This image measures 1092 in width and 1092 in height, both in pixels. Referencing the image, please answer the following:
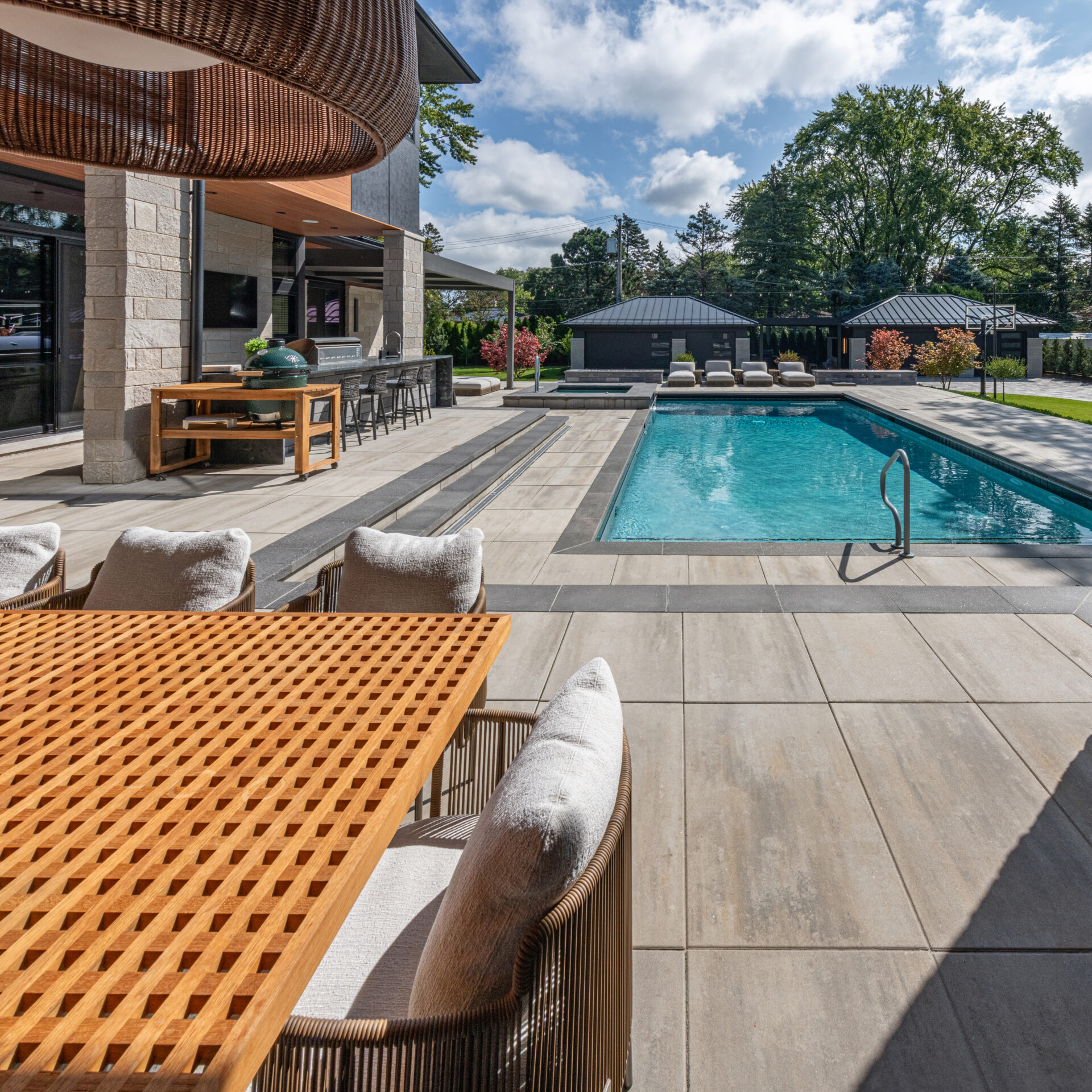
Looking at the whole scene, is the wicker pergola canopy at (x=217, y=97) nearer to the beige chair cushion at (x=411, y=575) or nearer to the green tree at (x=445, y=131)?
the beige chair cushion at (x=411, y=575)

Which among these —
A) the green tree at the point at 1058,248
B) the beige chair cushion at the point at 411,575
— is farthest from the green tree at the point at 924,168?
the beige chair cushion at the point at 411,575

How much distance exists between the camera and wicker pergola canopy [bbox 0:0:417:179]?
4.77 ft

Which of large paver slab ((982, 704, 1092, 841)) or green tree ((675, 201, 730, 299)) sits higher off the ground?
green tree ((675, 201, 730, 299))

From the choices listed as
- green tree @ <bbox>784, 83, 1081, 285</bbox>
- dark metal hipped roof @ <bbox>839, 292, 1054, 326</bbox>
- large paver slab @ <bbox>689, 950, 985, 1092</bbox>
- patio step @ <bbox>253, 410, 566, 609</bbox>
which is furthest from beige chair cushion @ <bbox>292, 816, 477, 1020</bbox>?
green tree @ <bbox>784, 83, 1081, 285</bbox>

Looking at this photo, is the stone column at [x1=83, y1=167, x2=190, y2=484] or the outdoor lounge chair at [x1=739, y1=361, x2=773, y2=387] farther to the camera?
the outdoor lounge chair at [x1=739, y1=361, x2=773, y2=387]

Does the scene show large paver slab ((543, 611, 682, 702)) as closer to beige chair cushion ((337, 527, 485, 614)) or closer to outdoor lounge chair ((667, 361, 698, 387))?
beige chair cushion ((337, 527, 485, 614))

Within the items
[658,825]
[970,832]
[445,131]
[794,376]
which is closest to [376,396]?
[658,825]

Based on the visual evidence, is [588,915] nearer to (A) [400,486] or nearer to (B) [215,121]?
(B) [215,121]

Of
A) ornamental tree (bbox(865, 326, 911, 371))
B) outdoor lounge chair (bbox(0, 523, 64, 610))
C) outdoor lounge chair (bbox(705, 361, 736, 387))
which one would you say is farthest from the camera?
ornamental tree (bbox(865, 326, 911, 371))

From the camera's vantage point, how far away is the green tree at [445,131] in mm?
27672

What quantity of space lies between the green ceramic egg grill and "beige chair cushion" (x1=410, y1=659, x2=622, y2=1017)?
25.9 ft

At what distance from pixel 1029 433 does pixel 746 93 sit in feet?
142

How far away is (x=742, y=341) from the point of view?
→ 2956 centimetres

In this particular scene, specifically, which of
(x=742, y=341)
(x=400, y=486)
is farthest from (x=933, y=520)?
(x=742, y=341)
